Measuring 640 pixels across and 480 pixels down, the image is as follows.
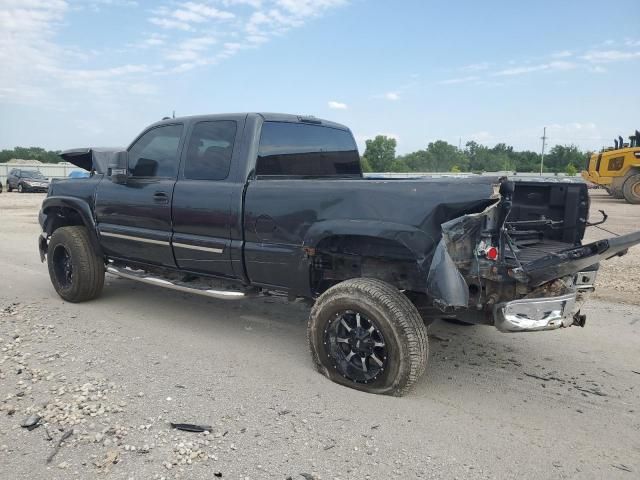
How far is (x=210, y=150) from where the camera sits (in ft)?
15.5

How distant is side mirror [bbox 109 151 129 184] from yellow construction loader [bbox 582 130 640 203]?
1949cm

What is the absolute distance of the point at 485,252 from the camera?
3.32 m

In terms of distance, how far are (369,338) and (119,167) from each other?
3.12 m

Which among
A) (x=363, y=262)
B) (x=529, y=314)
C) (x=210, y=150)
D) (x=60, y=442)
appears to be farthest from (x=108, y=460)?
(x=210, y=150)

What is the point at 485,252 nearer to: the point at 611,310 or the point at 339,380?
the point at 339,380

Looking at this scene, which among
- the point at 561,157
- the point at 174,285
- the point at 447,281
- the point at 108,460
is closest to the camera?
the point at 108,460

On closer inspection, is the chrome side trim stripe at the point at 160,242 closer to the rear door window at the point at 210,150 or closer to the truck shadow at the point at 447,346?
the rear door window at the point at 210,150

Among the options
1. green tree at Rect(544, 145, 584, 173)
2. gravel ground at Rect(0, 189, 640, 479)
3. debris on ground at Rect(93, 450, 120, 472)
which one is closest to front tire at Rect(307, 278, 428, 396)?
gravel ground at Rect(0, 189, 640, 479)

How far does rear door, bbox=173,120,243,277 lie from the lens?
445cm

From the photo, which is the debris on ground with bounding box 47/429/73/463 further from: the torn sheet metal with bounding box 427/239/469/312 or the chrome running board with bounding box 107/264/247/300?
the torn sheet metal with bounding box 427/239/469/312

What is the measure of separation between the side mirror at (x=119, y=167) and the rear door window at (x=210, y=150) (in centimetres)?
75

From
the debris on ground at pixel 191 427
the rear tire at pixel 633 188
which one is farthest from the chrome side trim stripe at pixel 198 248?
the rear tire at pixel 633 188

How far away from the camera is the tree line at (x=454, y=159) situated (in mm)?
52694

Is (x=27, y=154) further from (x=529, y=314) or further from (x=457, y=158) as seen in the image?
(x=529, y=314)
